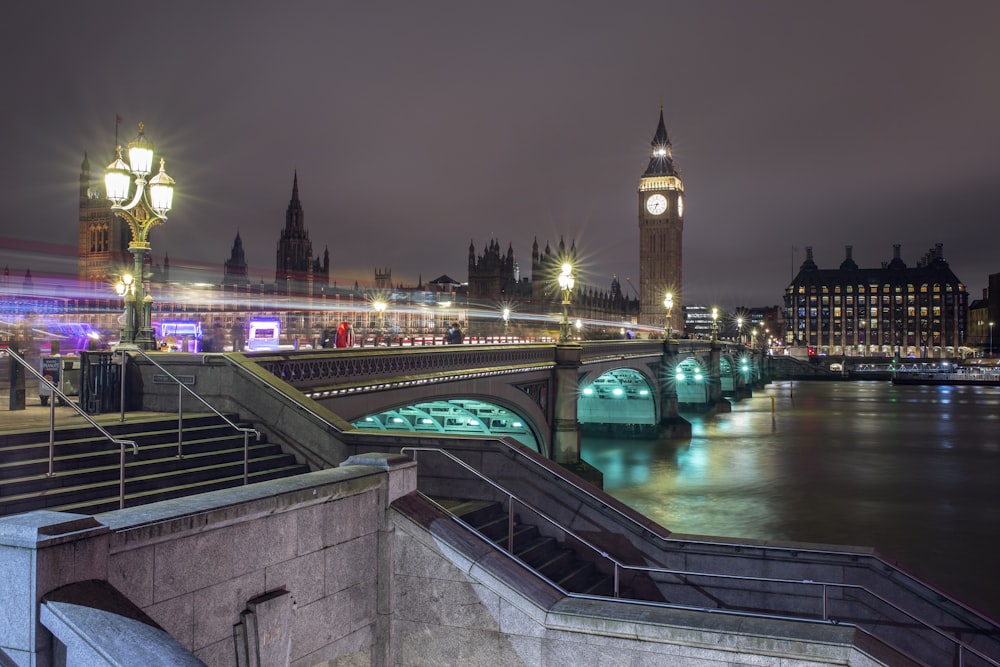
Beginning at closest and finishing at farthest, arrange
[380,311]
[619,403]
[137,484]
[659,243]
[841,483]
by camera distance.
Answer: [137,484]
[841,483]
[380,311]
[619,403]
[659,243]

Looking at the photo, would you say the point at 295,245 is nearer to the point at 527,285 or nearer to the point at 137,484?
the point at 527,285

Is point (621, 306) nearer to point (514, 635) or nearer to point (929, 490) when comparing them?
point (929, 490)

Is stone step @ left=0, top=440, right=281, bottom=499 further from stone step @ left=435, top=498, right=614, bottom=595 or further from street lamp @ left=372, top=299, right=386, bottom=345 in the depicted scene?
street lamp @ left=372, top=299, right=386, bottom=345

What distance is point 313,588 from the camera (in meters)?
9.33

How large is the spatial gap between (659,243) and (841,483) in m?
134

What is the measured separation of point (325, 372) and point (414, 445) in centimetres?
537

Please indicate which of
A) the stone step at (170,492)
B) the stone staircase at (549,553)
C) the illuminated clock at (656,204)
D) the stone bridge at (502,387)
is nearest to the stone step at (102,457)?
the stone step at (170,492)

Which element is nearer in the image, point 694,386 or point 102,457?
point 102,457

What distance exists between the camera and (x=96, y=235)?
119562mm

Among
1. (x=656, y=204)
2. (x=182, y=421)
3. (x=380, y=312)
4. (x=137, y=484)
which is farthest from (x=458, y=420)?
(x=656, y=204)

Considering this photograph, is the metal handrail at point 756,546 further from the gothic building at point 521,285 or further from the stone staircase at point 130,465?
the gothic building at point 521,285

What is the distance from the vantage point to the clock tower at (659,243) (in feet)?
571

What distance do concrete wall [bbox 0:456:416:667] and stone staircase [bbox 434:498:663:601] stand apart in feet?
8.32

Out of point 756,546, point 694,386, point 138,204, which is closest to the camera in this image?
point 756,546
